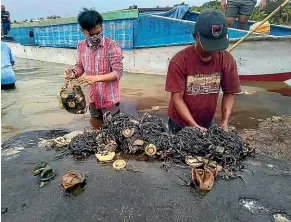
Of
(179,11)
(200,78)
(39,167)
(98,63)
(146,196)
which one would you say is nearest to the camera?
(146,196)

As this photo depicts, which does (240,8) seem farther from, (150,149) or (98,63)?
(150,149)

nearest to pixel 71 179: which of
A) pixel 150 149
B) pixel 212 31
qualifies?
pixel 150 149

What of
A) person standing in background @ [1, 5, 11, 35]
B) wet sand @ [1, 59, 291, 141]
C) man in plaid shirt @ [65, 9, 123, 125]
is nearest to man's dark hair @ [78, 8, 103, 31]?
man in plaid shirt @ [65, 9, 123, 125]

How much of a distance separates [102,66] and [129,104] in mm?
3432

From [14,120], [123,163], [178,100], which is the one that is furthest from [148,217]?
[14,120]

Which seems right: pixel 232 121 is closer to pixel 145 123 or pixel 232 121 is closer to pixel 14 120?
pixel 145 123

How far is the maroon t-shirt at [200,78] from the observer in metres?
3.38

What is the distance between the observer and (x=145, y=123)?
3393 mm

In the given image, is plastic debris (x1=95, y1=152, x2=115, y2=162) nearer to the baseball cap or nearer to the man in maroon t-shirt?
the man in maroon t-shirt

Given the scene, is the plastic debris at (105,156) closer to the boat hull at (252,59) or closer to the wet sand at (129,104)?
the wet sand at (129,104)

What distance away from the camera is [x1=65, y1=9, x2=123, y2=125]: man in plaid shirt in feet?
13.3

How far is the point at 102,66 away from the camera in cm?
443

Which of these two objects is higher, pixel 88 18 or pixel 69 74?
pixel 88 18

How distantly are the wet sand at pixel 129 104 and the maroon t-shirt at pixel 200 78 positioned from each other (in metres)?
2.39
